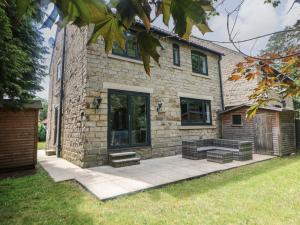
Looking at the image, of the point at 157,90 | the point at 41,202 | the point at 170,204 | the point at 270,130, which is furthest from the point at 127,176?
the point at 270,130

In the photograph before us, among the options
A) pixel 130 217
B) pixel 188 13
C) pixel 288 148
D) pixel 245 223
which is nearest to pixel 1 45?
pixel 130 217

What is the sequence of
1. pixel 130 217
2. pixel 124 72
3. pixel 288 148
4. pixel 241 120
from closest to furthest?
pixel 130 217 < pixel 124 72 < pixel 288 148 < pixel 241 120

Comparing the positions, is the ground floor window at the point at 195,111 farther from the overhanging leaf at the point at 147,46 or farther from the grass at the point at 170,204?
the overhanging leaf at the point at 147,46

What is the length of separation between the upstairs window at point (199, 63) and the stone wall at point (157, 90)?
12.2 inches

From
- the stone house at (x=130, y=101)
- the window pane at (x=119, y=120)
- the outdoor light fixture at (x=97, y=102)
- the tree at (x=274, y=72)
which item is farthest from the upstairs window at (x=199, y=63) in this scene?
the tree at (x=274, y=72)

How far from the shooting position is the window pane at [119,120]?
738cm

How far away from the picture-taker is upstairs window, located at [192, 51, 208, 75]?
1057 cm

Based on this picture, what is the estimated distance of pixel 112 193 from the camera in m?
4.16

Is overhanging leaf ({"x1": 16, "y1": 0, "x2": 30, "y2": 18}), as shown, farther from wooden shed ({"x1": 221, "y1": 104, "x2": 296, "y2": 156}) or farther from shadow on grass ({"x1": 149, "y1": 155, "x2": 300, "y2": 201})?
wooden shed ({"x1": 221, "y1": 104, "x2": 296, "y2": 156})

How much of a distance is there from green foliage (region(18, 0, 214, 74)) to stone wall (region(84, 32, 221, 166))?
6.24 meters

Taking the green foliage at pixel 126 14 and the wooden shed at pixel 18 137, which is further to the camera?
the wooden shed at pixel 18 137

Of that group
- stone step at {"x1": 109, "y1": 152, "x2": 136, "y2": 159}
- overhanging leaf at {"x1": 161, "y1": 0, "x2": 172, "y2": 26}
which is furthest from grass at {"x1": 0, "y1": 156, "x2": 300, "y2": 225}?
overhanging leaf at {"x1": 161, "y1": 0, "x2": 172, "y2": 26}

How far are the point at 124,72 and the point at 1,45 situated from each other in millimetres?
4171

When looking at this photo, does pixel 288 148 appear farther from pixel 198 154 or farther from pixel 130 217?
pixel 130 217
